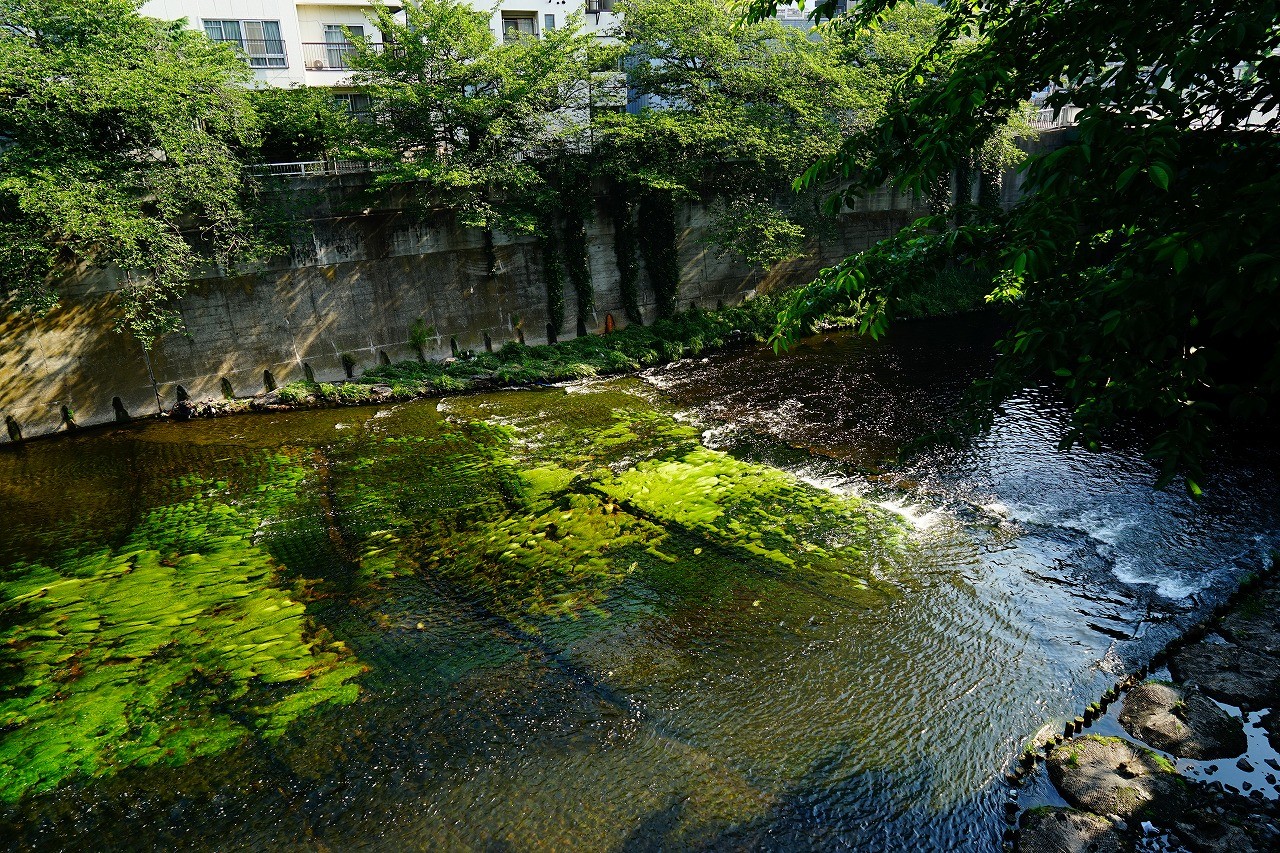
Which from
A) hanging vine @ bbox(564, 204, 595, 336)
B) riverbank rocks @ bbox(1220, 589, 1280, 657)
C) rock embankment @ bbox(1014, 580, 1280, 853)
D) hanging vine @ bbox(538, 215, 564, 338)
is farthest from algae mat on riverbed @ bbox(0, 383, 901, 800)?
hanging vine @ bbox(564, 204, 595, 336)

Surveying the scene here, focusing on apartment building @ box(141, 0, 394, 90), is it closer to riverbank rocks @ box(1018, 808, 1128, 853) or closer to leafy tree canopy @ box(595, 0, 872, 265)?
leafy tree canopy @ box(595, 0, 872, 265)

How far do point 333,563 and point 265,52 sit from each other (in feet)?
72.8

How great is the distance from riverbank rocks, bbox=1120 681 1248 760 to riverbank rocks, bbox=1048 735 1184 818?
0.88ft

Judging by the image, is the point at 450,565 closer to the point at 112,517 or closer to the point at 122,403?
the point at 112,517

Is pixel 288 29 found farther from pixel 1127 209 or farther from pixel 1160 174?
pixel 1160 174

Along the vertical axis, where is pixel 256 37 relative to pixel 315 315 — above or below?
above

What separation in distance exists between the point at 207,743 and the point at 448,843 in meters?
2.75

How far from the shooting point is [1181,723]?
6277 millimetres

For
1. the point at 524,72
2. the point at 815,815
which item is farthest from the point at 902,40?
the point at 815,815

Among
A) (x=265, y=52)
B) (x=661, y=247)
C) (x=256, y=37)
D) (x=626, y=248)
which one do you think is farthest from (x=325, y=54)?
(x=661, y=247)

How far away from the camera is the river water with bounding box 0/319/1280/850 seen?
19.4ft

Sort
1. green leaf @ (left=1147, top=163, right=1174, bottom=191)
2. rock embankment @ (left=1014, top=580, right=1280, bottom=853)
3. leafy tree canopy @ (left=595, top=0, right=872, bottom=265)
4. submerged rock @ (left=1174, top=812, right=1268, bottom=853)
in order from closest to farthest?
green leaf @ (left=1147, top=163, right=1174, bottom=191)
submerged rock @ (left=1174, top=812, right=1268, bottom=853)
rock embankment @ (left=1014, top=580, right=1280, bottom=853)
leafy tree canopy @ (left=595, top=0, right=872, bottom=265)

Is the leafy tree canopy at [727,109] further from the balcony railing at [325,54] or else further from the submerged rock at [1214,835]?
the submerged rock at [1214,835]

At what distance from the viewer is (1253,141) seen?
3.04 meters
